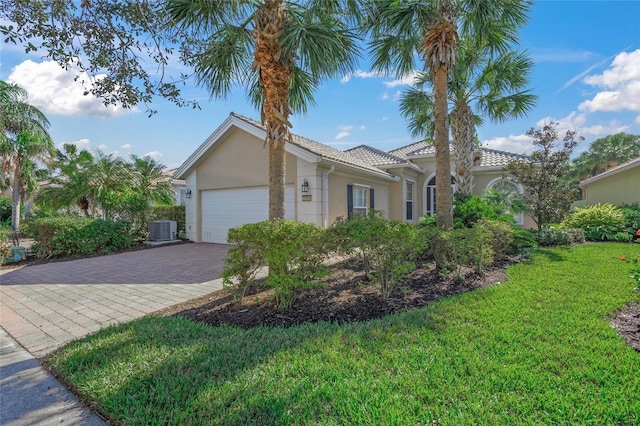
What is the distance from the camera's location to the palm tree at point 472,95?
40.5 ft

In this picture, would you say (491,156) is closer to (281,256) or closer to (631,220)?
(631,220)

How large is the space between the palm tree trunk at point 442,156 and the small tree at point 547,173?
16.7 feet

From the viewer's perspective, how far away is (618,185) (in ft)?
57.8

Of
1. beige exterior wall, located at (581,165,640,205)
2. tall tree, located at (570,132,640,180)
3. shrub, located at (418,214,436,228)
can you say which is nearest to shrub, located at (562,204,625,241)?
beige exterior wall, located at (581,165,640,205)

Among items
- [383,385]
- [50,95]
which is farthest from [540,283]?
[50,95]

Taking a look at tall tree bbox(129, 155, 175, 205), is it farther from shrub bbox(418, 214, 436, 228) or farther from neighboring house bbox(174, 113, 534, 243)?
shrub bbox(418, 214, 436, 228)

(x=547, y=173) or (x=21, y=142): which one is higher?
(x=21, y=142)

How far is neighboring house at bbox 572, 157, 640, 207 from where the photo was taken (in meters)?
15.5

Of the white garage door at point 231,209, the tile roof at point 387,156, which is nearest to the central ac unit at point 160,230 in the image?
the white garage door at point 231,209

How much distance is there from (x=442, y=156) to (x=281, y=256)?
568cm

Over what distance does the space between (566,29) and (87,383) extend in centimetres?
1221

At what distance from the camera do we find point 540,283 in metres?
6.18

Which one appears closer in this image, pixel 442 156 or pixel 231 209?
pixel 442 156

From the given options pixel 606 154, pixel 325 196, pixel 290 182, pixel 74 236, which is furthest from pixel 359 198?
pixel 606 154
